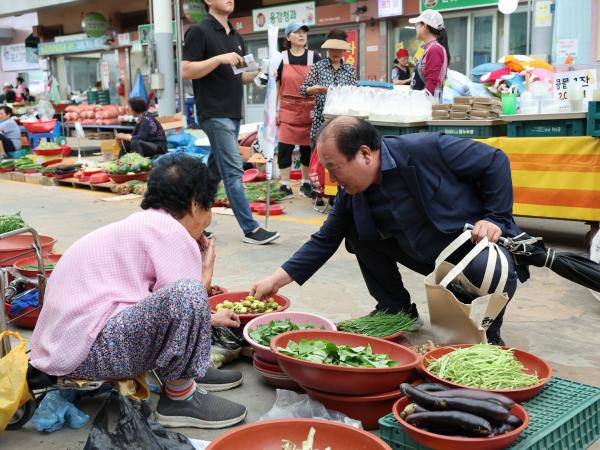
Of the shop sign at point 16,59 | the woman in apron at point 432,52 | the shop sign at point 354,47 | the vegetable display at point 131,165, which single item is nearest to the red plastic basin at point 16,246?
the woman in apron at point 432,52

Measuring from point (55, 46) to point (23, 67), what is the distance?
4.50 m

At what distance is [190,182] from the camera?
257 centimetres

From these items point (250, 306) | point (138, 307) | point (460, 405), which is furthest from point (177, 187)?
point (460, 405)

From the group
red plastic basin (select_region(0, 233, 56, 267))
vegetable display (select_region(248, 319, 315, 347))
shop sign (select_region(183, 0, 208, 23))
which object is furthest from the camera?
shop sign (select_region(183, 0, 208, 23))

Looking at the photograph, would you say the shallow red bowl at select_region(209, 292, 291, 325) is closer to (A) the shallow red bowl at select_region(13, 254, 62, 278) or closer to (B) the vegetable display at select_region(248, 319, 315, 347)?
(B) the vegetable display at select_region(248, 319, 315, 347)

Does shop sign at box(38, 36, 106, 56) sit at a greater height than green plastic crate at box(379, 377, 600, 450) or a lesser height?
greater

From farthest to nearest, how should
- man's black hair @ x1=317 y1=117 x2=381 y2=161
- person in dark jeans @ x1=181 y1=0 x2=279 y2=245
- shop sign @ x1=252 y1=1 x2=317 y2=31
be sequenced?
shop sign @ x1=252 y1=1 x2=317 y2=31, person in dark jeans @ x1=181 y1=0 x2=279 y2=245, man's black hair @ x1=317 y1=117 x2=381 y2=161

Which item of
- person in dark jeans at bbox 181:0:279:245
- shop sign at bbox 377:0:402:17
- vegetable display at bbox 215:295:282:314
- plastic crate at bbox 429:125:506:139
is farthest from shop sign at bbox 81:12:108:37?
vegetable display at bbox 215:295:282:314

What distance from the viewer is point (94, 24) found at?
19812 mm

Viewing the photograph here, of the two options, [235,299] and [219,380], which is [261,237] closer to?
[235,299]

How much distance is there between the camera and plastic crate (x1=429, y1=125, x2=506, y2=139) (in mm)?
5695

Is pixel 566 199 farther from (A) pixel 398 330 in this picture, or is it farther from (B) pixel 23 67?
(B) pixel 23 67

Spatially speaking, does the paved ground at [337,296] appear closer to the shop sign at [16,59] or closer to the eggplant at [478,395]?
the eggplant at [478,395]

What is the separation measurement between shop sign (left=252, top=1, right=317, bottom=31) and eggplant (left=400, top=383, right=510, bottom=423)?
1290 cm
